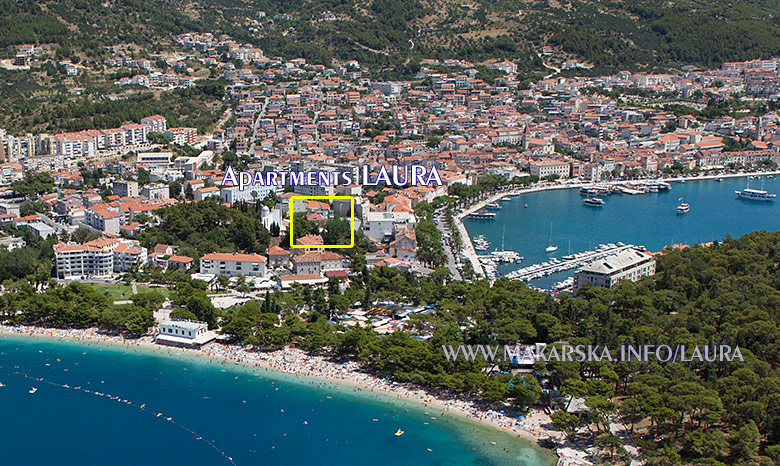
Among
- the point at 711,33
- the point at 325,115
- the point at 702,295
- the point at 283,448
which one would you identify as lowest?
the point at 283,448

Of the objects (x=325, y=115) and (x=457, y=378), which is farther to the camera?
(x=325, y=115)

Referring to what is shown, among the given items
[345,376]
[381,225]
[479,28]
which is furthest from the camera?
[479,28]

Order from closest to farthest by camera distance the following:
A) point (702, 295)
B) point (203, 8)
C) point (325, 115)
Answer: point (702, 295) → point (325, 115) → point (203, 8)

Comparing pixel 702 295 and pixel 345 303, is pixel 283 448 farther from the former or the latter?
pixel 702 295

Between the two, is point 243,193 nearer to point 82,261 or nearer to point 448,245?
point 448,245

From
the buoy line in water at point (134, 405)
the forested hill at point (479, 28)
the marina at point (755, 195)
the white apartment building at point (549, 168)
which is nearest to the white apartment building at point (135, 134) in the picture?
the forested hill at point (479, 28)

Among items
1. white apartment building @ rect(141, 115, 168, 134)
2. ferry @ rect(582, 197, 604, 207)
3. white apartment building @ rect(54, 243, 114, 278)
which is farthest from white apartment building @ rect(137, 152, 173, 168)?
ferry @ rect(582, 197, 604, 207)

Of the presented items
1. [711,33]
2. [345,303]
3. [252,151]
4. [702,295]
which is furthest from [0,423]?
[711,33]

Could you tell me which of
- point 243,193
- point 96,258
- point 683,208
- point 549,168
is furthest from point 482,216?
point 96,258
